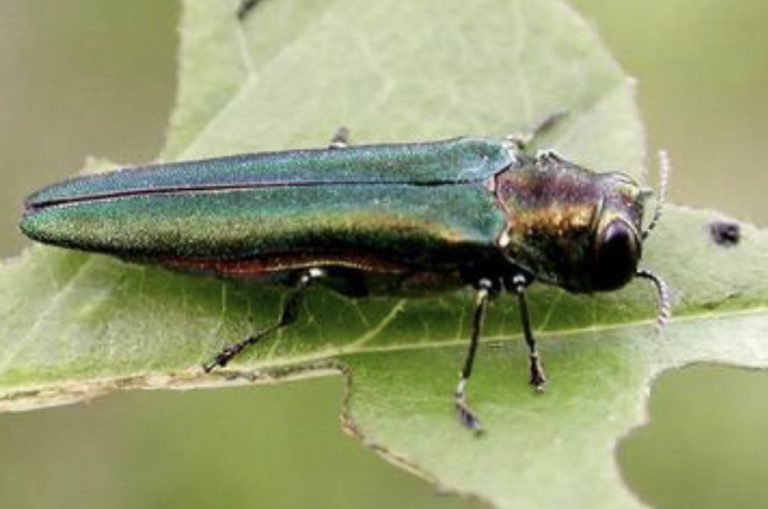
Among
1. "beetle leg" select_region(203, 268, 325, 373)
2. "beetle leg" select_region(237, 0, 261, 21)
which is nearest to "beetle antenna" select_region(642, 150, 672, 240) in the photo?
"beetle leg" select_region(203, 268, 325, 373)

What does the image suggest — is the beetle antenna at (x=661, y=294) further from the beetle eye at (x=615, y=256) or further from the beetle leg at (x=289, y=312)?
Result: the beetle leg at (x=289, y=312)

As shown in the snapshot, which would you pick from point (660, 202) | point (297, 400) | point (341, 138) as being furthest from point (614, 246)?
point (297, 400)

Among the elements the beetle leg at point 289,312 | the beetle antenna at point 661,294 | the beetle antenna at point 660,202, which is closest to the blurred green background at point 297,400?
the beetle antenna at point 660,202

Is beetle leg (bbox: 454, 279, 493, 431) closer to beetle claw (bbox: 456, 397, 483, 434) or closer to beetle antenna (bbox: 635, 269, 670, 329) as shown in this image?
beetle claw (bbox: 456, 397, 483, 434)

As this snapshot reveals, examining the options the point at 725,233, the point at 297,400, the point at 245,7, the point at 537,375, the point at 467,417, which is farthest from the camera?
the point at 297,400

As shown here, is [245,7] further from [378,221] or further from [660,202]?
[660,202]

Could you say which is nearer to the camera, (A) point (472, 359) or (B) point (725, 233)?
(A) point (472, 359)
